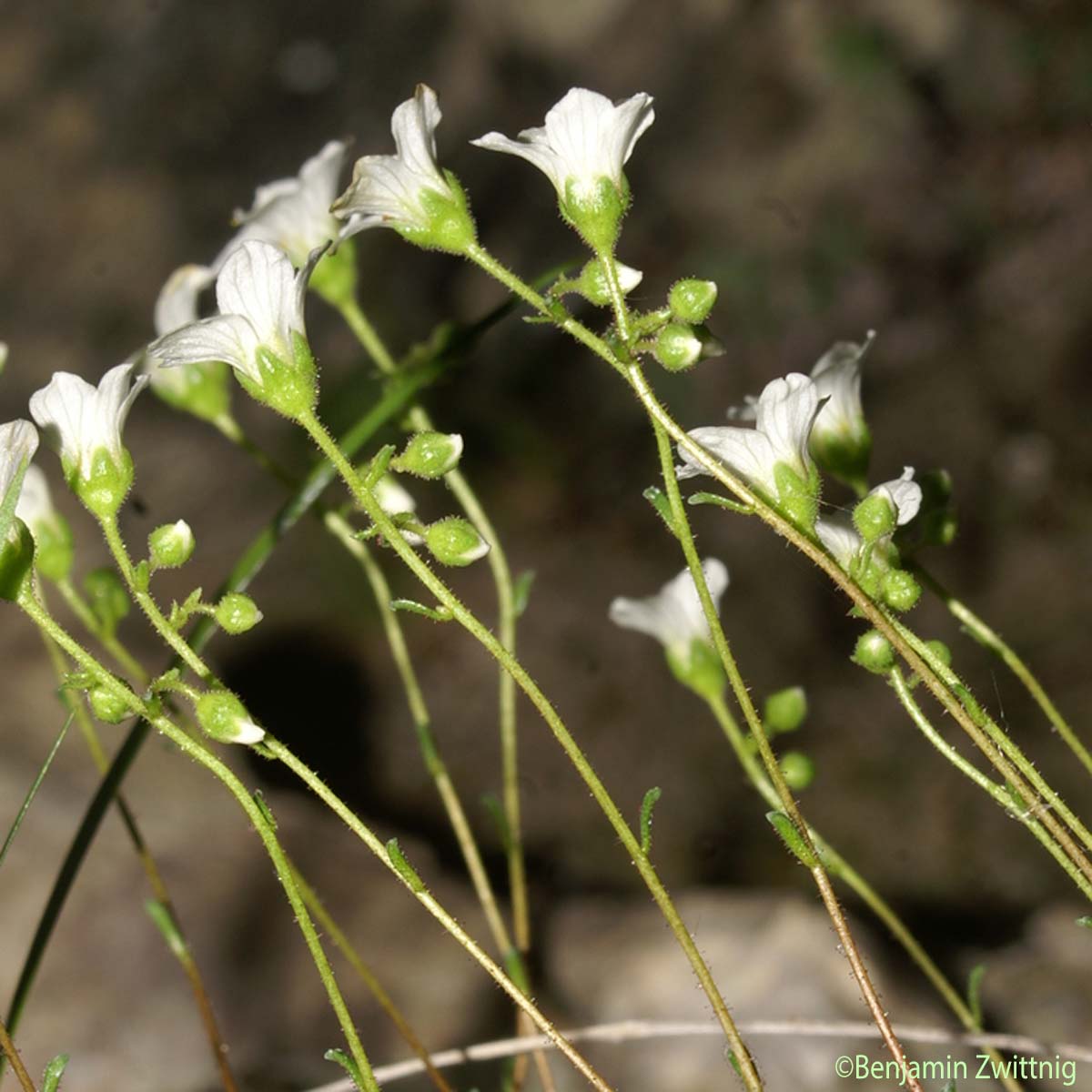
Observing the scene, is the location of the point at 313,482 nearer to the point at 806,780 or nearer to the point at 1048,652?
the point at 806,780

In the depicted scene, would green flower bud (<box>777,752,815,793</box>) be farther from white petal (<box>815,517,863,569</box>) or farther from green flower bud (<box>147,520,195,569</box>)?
green flower bud (<box>147,520,195,569</box>)

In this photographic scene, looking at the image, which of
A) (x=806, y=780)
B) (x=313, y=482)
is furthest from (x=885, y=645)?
(x=313, y=482)

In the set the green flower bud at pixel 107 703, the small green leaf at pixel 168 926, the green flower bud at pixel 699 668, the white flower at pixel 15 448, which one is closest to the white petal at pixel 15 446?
the white flower at pixel 15 448

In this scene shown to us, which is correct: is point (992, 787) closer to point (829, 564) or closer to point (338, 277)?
point (829, 564)

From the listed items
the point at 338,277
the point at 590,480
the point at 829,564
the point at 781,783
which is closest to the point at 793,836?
the point at 781,783

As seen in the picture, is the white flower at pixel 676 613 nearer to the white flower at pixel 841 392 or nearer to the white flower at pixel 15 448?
the white flower at pixel 841 392
